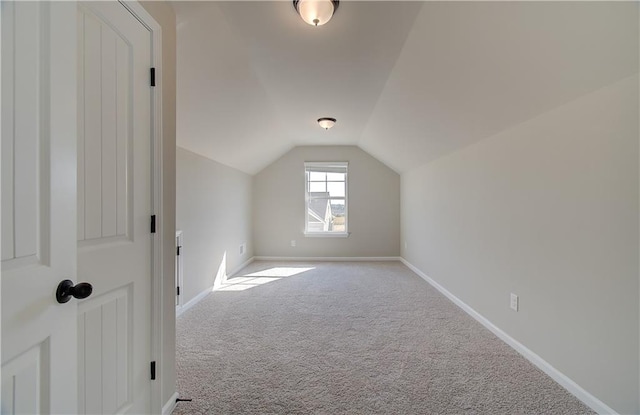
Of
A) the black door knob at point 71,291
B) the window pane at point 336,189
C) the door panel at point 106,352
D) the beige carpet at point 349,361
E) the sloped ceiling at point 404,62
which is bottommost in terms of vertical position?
the beige carpet at point 349,361

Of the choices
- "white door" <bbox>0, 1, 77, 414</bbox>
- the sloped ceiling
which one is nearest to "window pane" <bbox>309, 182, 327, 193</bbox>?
the sloped ceiling

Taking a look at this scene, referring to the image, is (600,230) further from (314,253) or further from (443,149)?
(314,253)

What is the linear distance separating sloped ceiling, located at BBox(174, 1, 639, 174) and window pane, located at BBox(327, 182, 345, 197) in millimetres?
2472

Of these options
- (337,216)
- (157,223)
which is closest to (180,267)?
(157,223)

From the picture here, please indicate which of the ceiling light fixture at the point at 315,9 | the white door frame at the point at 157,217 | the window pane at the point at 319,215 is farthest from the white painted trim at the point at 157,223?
the window pane at the point at 319,215

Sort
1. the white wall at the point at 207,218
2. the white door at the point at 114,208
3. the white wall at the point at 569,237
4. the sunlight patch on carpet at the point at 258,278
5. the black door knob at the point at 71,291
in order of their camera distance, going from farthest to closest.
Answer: the sunlight patch on carpet at the point at 258,278 → the white wall at the point at 207,218 → the white wall at the point at 569,237 → the white door at the point at 114,208 → the black door knob at the point at 71,291

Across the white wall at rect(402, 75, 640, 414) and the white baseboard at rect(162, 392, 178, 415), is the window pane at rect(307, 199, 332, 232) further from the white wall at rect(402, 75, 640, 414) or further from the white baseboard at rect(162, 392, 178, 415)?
the white baseboard at rect(162, 392, 178, 415)

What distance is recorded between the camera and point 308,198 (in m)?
5.86

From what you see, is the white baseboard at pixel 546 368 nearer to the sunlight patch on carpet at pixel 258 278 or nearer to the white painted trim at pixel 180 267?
the sunlight patch on carpet at pixel 258 278

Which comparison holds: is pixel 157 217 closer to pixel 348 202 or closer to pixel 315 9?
pixel 315 9

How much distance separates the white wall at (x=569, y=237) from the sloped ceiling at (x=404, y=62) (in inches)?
7.5

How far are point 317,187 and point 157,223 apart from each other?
456 centimetres

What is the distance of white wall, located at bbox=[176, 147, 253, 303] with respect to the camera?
9.91ft

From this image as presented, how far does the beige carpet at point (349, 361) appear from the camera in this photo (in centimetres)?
160
